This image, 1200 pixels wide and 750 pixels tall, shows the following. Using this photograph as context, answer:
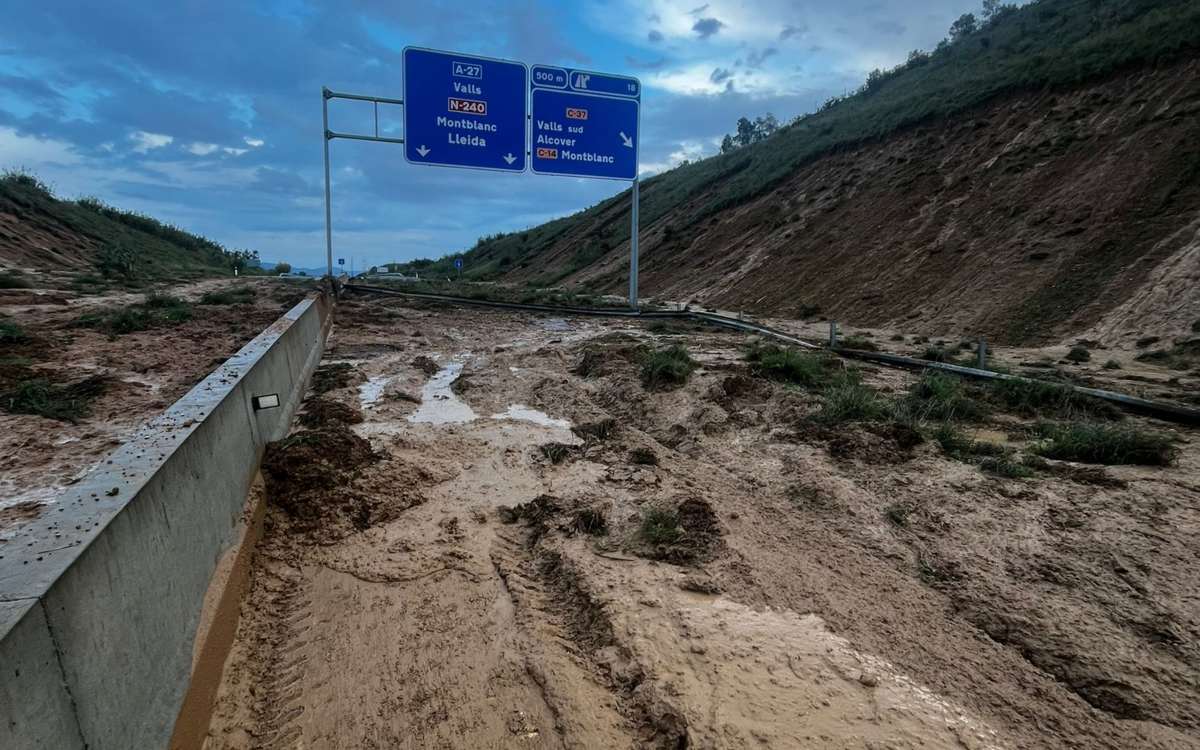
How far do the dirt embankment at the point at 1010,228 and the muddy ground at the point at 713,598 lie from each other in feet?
23.8

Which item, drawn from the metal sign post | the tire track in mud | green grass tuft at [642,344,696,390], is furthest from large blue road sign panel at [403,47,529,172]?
the tire track in mud

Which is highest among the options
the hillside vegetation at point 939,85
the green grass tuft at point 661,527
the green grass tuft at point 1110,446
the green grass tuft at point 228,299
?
the hillside vegetation at point 939,85

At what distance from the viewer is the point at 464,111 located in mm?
17875

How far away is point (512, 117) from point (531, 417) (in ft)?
46.0

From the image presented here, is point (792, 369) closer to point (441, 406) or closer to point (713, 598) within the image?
point (441, 406)

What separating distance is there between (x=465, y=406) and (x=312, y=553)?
11.9 ft

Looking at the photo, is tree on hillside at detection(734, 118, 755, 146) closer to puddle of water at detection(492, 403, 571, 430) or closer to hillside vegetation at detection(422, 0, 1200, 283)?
hillside vegetation at detection(422, 0, 1200, 283)

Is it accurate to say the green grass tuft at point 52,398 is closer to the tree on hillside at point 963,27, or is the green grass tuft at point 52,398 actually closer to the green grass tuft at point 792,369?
the green grass tuft at point 792,369

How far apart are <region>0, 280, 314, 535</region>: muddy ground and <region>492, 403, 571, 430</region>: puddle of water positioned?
126 inches

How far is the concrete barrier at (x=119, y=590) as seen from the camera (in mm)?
1615

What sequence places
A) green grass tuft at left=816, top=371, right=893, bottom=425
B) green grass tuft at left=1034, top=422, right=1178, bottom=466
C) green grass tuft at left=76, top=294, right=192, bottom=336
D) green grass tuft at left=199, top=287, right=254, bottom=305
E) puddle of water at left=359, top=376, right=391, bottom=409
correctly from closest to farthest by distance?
green grass tuft at left=1034, top=422, right=1178, bottom=466 → green grass tuft at left=816, top=371, right=893, bottom=425 → puddle of water at left=359, top=376, right=391, bottom=409 → green grass tuft at left=76, top=294, right=192, bottom=336 → green grass tuft at left=199, top=287, right=254, bottom=305

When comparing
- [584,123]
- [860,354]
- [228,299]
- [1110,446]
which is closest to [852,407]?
[1110,446]

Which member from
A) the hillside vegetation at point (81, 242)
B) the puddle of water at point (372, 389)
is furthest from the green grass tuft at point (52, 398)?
the hillside vegetation at point (81, 242)

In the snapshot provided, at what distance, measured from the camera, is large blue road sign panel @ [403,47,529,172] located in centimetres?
1742
